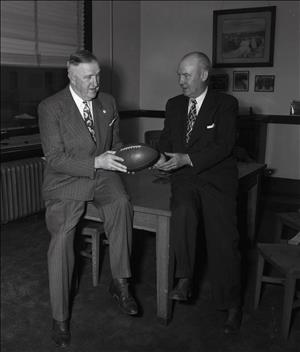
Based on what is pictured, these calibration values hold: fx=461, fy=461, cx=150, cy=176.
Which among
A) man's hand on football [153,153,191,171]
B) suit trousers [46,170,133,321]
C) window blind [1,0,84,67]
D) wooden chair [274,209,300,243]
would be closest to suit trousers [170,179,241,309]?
man's hand on football [153,153,191,171]

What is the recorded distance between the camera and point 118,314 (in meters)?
2.78

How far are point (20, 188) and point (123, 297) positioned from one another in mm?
2284

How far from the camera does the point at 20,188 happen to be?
444 cm

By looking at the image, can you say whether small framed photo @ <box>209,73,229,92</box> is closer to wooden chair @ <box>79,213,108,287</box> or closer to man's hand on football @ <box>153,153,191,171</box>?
wooden chair @ <box>79,213,108,287</box>

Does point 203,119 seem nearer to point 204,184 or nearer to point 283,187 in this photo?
point 204,184

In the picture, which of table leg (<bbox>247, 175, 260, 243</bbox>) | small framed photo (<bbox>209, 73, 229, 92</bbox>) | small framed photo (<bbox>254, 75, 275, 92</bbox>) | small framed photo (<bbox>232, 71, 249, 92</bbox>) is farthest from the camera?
small framed photo (<bbox>209, 73, 229, 92</bbox>)

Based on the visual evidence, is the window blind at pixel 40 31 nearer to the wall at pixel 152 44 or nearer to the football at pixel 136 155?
the wall at pixel 152 44

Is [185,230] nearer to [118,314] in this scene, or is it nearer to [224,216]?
[224,216]

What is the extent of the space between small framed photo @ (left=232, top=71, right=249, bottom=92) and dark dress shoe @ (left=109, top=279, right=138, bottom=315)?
10.7 ft

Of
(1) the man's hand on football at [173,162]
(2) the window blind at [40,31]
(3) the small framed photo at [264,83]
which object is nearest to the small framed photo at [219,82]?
(3) the small framed photo at [264,83]

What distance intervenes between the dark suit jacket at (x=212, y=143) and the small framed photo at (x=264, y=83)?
187 cm

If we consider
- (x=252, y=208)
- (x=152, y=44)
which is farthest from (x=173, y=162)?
(x=152, y=44)

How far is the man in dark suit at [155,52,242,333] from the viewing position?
→ 2.49 m

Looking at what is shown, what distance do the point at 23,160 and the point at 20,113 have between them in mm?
567
